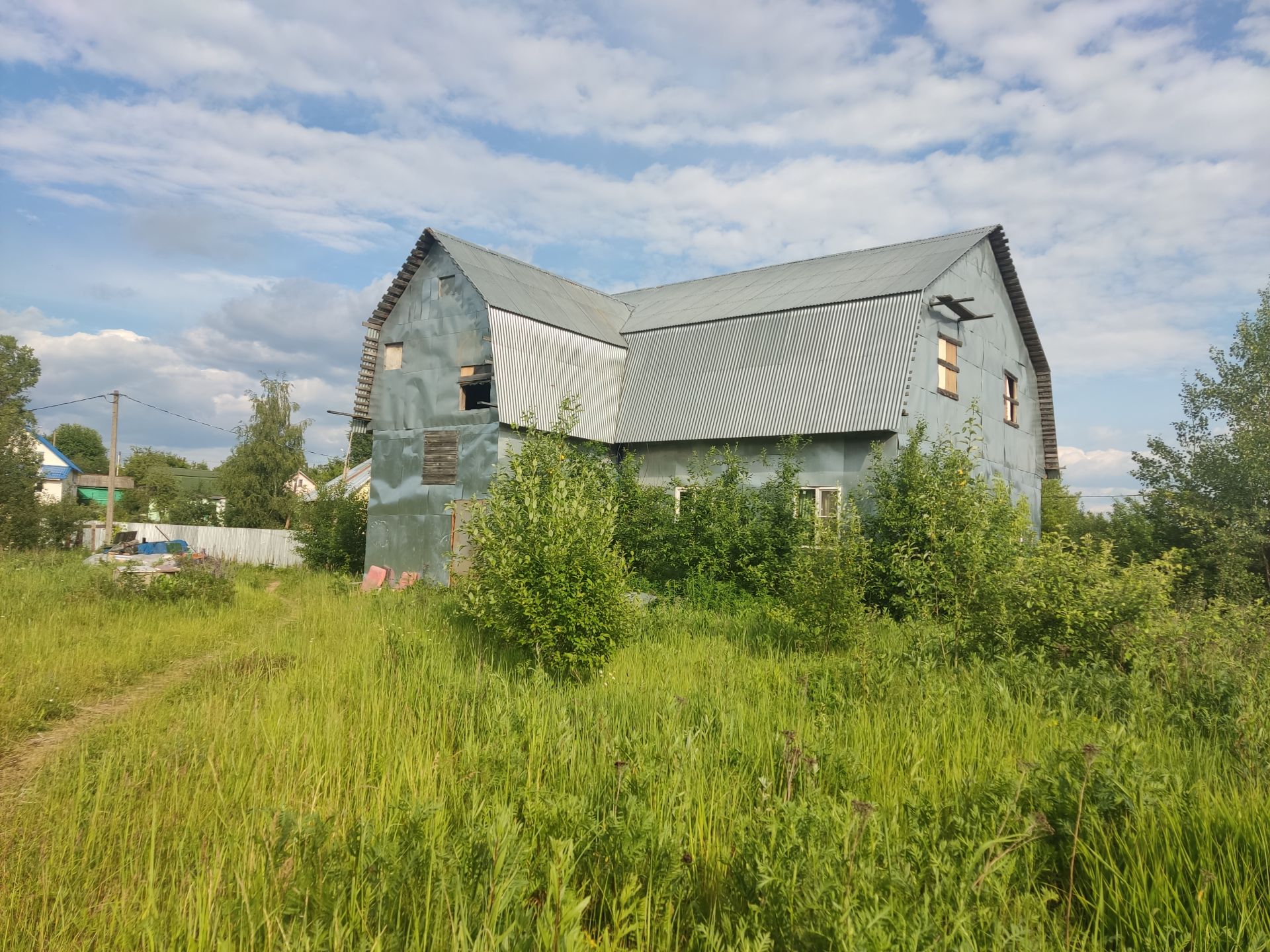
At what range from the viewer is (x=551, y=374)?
18953 millimetres

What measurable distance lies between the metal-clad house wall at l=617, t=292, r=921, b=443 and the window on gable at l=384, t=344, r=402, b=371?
20.1 feet

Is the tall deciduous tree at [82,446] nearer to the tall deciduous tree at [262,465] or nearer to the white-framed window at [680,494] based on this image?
the tall deciduous tree at [262,465]

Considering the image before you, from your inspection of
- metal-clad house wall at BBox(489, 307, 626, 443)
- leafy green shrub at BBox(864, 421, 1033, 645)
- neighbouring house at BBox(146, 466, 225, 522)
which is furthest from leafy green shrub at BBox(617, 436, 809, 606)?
neighbouring house at BBox(146, 466, 225, 522)

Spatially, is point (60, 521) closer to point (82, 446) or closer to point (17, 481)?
point (17, 481)

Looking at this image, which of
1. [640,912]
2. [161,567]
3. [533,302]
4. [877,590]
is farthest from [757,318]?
[640,912]

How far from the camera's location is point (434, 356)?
19.7m

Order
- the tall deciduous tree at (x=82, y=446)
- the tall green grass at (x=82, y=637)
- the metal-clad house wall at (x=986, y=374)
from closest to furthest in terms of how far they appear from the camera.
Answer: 1. the tall green grass at (x=82, y=637)
2. the metal-clad house wall at (x=986, y=374)
3. the tall deciduous tree at (x=82, y=446)

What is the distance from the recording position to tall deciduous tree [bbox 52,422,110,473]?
87.2 m

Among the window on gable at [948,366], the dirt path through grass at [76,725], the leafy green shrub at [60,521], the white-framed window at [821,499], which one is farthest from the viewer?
the leafy green shrub at [60,521]

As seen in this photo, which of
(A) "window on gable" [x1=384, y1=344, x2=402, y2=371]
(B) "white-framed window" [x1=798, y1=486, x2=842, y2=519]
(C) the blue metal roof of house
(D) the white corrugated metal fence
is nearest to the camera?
(B) "white-framed window" [x1=798, y1=486, x2=842, y2=519]

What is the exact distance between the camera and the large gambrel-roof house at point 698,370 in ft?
55.2

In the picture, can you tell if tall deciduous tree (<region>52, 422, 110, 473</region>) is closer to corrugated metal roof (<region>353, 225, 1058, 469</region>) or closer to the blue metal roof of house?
the blue metal roof of house

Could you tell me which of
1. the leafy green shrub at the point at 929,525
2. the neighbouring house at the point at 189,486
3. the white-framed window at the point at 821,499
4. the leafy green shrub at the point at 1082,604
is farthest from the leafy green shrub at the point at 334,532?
the leafy green shrub at the point at 1082,604

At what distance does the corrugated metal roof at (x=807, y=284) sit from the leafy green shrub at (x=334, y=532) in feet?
33.1
